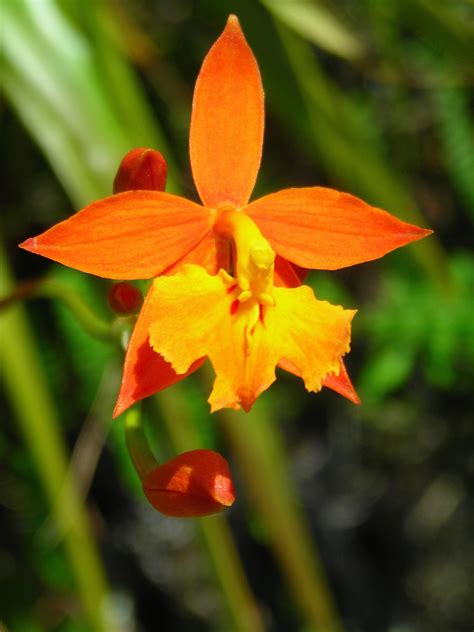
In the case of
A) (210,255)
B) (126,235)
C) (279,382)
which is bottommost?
(279,382)

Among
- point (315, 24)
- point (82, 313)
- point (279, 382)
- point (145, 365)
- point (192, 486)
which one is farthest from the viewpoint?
point (279, 382)

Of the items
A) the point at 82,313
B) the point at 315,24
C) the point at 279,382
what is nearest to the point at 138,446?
the point at 82,313

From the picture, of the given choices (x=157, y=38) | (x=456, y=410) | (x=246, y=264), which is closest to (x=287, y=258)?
(x=246, y=264)

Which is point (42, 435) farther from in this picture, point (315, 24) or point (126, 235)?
point (315, 24)

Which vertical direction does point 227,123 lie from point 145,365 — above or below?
above

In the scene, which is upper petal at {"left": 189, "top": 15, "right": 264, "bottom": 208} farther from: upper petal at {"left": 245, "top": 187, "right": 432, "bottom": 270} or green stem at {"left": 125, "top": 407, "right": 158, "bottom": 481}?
green stem at {"left": 125, "top": 407, "right": 158, "bottom": 481}

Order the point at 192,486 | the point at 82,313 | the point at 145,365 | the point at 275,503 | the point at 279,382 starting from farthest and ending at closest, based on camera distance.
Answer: the point at 279,382 < the point at 275,503 < the point at 82,313 < the point at 145,365 < the point at 192,486
